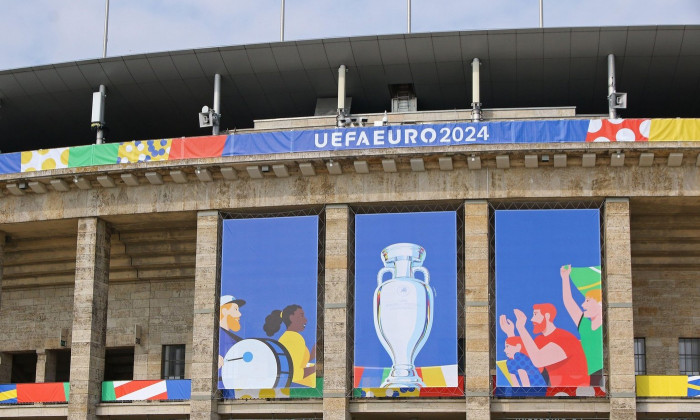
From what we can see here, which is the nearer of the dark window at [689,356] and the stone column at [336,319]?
the stone column at [336,319]

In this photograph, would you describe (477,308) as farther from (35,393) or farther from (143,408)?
(35,393)

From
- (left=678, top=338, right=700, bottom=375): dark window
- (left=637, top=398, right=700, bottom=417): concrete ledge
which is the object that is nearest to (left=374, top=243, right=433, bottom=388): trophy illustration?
(left=637, top=398, right=700, bottom=417): concrete ledge

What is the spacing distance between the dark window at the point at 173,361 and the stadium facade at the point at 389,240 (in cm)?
10

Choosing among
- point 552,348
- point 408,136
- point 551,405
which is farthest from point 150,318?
point 551,405

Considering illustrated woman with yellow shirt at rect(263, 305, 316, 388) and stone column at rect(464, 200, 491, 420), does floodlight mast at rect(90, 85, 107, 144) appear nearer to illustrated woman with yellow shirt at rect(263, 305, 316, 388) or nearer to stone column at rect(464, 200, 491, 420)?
illustrated woman with yellow shirt at rect(263, 305, 316, 388)

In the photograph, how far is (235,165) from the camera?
40625 millimetres

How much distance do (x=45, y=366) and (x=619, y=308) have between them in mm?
24642

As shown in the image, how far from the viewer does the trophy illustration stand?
38688mm

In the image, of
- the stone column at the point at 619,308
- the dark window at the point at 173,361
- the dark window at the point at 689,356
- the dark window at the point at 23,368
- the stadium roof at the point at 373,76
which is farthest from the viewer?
the dark window at the point at 23,368

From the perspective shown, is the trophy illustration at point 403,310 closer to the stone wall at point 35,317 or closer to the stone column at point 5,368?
the stone wall at point 35,317

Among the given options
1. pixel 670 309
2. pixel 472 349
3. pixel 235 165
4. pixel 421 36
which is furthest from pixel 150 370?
pixel 670 309

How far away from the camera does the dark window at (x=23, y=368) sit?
162 ft

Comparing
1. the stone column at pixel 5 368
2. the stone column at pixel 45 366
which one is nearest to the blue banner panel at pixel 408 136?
the stone column at pixel 45 366

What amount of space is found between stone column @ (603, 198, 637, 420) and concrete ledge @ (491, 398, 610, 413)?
606mm
